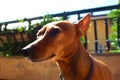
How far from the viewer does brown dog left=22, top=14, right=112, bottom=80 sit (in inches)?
82.4

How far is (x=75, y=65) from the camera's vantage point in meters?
2.26

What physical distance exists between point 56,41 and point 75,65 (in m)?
0.24

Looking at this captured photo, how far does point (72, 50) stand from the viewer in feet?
7.30

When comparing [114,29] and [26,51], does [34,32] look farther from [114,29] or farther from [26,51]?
[26,51]

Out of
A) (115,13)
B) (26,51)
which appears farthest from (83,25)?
(115,13)

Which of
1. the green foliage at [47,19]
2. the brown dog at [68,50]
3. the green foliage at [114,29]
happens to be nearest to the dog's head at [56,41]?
the brown dog at [68,50]

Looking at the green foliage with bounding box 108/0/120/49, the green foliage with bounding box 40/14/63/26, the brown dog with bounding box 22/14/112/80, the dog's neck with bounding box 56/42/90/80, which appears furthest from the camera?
the green foliage with bounding box 40/14/63/26

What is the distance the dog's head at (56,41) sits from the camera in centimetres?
200

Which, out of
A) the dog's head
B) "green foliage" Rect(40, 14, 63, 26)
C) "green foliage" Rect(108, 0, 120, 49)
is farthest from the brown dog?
"green foliage" Rect(40, 14, 63, 26)

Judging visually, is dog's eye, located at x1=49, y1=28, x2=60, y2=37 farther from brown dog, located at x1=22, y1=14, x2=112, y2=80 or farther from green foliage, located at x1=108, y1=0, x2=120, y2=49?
green foliage, located at x1=108, y1=0, x2=120, y2=49

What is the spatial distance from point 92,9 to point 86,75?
2.47 metres

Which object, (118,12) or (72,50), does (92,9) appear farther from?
(72,50)

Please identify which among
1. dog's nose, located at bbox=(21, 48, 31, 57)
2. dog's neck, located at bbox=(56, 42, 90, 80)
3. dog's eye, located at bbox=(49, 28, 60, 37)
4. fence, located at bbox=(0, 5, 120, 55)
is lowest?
fence, located at bbox=(0, 5, 120, 55)

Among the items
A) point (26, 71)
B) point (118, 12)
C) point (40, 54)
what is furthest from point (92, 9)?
point (40, 54)
